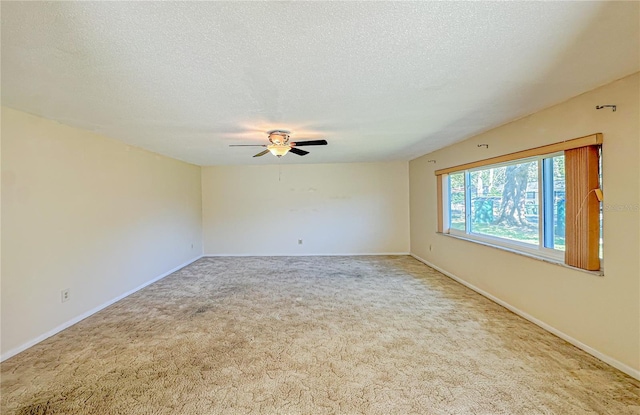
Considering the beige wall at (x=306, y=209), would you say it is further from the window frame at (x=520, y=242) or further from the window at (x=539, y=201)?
the window frame at (x=520, y=242)

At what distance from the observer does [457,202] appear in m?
4.59

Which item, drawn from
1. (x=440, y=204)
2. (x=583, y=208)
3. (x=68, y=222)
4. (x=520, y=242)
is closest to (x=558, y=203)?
(x=583, y=208)

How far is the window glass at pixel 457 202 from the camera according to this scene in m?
4.44

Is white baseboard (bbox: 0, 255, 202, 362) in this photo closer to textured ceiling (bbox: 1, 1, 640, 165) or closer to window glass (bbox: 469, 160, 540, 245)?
textured ceiling (bbox: 1, 1, 640, 165)

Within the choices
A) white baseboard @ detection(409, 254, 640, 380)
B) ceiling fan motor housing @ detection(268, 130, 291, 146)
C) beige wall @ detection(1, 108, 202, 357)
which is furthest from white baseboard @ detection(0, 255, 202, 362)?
white baseboard @ detection(409, 254, 640, 380)

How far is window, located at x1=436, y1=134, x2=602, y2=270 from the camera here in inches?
87.8

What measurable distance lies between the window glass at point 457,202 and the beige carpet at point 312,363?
1465 mm

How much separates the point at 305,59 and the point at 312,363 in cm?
222

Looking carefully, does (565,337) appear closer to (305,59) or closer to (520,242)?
(520,242)

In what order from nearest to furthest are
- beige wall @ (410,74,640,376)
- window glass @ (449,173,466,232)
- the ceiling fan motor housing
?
beige wall @ (410,74,640,376)
the ceiling fan motor housing
window glass @ (449,173,466,232)

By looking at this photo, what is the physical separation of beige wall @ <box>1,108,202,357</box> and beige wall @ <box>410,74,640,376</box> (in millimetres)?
4945

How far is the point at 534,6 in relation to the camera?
122cm

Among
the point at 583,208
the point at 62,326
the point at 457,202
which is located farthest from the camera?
the point at 457,202

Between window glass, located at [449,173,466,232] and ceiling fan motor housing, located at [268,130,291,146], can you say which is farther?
window glass, located at [449,173,466,232]
